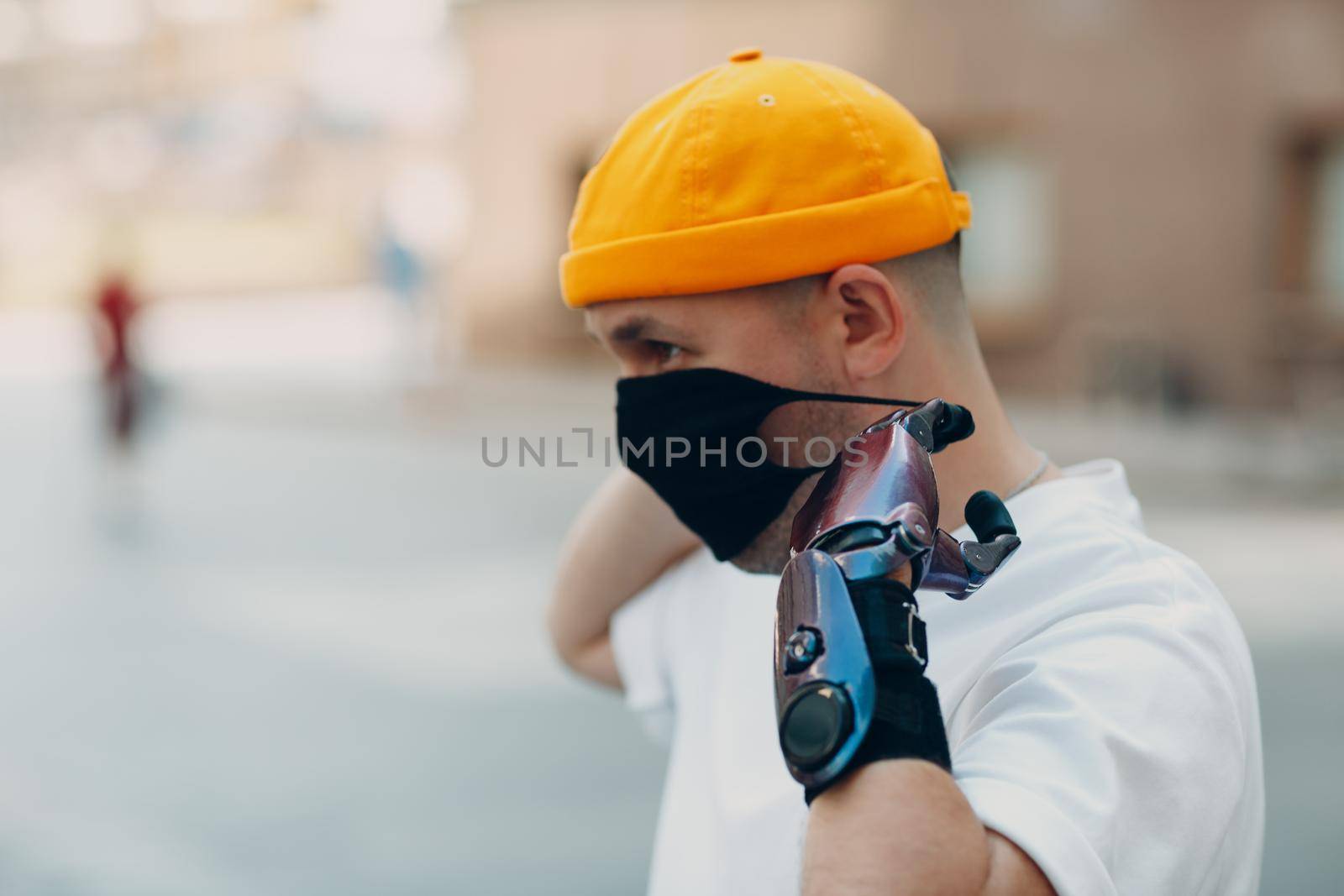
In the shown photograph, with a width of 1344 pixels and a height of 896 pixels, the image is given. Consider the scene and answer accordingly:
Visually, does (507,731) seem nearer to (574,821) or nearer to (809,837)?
(574,821)

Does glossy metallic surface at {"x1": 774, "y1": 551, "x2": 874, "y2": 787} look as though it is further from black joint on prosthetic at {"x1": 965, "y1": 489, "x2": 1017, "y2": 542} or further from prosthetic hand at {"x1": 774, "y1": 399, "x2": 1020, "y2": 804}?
black joint on prosthetic at {"x1": 965, "y1": 489, "x2": 1017, "y2": 542}

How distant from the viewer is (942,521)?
1.46 meters

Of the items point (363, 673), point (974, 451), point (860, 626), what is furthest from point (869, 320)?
point (363, 673)

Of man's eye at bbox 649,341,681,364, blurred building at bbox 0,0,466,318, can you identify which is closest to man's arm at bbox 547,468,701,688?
man's eye at bbox 649,341,681,364

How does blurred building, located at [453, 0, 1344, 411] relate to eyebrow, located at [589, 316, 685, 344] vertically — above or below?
below

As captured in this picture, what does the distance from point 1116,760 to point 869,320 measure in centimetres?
51

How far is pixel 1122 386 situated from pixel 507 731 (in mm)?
9396

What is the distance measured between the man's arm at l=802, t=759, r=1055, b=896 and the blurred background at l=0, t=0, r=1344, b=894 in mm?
3436

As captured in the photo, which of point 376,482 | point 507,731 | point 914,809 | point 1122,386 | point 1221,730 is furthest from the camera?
point 1122,386

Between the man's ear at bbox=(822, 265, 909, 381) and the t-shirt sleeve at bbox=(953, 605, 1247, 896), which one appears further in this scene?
the man's ear at bbox=(822, 265, 909, 381)

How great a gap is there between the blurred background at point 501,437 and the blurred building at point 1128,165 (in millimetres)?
35

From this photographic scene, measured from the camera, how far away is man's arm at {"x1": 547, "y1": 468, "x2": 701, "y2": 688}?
185cm

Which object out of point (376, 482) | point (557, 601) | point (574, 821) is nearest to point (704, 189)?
point (557, 601)

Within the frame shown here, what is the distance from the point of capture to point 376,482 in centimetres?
1138
